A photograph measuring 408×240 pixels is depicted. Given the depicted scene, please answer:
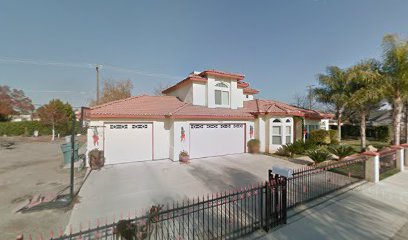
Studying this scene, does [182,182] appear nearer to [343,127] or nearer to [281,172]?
[281,172]

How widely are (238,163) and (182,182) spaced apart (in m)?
4.76

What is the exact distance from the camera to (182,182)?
27.6 ft

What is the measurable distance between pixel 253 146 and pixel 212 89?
5595 mm

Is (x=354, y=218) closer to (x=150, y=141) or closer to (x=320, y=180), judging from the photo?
(x=320, y=180)

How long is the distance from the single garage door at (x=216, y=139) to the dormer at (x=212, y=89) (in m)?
2.07


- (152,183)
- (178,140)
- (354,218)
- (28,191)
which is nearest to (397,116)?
(354,218)

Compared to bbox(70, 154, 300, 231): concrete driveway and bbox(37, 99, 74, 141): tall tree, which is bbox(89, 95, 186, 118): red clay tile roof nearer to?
bbox(70, 154, 300, 231): concrete driveway

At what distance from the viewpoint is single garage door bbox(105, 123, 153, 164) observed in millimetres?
11719

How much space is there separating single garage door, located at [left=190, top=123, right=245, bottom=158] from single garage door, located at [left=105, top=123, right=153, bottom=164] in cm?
296

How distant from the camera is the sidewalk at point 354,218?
14.6 feet

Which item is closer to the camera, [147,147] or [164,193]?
[164,193]

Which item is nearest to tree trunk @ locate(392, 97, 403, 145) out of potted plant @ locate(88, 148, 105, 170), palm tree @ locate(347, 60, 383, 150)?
palm tree @ locate(347, 60, 383, 150)

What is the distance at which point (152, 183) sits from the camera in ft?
27.4

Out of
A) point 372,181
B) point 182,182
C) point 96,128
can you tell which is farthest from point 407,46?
point 96,128
